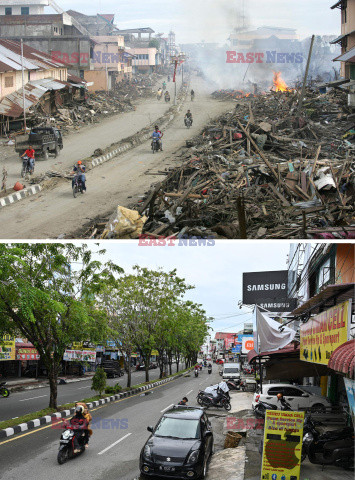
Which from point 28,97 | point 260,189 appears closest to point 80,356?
point 28,97

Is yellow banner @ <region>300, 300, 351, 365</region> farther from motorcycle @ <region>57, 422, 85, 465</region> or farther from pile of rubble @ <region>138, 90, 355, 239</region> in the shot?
motorcycle @ <region>57, 422, 85, 465</region>

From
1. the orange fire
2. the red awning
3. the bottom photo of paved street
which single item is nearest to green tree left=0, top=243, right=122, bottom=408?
the bottom photo of paved street

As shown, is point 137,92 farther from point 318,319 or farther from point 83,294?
point 318,319

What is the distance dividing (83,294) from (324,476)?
34.3 feet

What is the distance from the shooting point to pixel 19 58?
41.8m

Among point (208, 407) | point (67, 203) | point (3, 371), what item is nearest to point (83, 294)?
point (67, 203)

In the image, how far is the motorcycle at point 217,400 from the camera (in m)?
22.4

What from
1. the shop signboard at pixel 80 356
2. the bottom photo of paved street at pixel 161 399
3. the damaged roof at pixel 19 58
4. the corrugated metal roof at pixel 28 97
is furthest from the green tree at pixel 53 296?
the damaged roof at pixel 19 58

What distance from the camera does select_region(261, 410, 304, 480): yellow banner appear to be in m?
9.28

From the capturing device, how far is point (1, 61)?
37719 mm

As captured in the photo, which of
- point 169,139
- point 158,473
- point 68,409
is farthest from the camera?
point 169,139

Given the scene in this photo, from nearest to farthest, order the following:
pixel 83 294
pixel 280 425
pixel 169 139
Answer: pixel 280 425
pixel 83 294
pixel 169 139

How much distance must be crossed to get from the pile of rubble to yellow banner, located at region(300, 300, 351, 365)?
3323 mm

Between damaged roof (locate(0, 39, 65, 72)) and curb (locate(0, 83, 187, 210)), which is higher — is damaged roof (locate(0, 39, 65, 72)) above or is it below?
above
